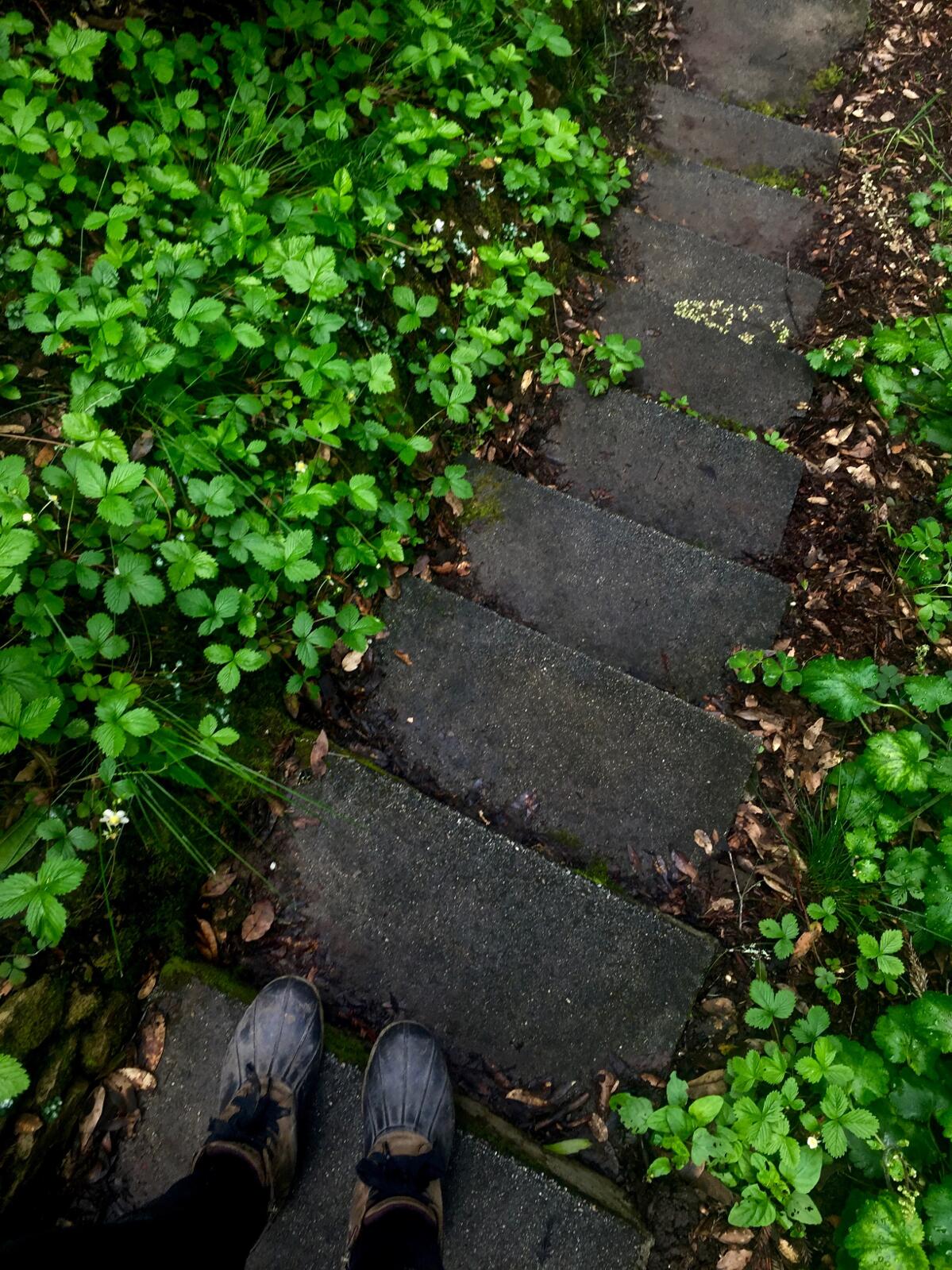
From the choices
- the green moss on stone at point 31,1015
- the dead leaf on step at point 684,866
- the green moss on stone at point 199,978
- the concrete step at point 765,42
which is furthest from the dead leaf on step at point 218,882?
the concrete step at point 765,42

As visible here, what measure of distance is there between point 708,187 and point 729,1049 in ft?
13.4

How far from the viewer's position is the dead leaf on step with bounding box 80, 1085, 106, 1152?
5.90 feet

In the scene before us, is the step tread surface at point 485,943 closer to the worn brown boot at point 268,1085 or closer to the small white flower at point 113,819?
the worn brown boot at point 268,1085

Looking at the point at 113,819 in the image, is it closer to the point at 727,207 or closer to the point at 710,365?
the point at 710,365

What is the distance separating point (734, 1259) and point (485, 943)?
0.99 m

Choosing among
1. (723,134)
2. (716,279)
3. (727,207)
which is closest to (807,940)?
(716,279)

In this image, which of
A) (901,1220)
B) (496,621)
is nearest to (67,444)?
(496,621)

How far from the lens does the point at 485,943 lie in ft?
6.72

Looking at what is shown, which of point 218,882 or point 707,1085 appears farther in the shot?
point 218,882

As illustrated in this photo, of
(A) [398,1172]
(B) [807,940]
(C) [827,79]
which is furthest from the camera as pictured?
(C) [827,79]

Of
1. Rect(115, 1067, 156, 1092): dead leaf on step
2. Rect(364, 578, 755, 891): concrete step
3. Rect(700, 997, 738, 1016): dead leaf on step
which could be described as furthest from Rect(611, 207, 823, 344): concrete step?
Rect(115, 1067, 156, 1092): dead leaf on step

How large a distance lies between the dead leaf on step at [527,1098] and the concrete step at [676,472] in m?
2.02

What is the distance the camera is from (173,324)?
6.73 ft

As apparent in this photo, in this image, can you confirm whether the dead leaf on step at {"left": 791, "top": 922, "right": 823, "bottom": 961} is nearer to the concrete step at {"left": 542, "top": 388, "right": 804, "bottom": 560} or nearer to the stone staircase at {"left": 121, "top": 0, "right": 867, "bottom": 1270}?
the stone staircase at {"left": 121, "top": 0, "right": 867, "bottom": 1270}
